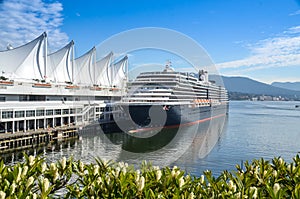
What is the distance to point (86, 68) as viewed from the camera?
53.4m

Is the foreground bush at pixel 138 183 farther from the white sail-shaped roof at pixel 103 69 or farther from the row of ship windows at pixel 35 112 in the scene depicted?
the white sail-shaped roof at pixel 103 69

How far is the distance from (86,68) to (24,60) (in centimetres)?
1469

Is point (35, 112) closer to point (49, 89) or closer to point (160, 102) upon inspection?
point (49, 89)

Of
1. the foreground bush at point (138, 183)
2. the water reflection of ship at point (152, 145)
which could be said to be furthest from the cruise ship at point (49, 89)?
the foreground bush at point (138, 183)

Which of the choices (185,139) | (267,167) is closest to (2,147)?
(185,139)

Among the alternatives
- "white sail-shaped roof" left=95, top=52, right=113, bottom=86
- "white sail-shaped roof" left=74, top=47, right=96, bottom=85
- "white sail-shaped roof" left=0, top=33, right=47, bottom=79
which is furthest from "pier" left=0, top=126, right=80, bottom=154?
"white sail-shaped roof" left=95, top=52, right=113, bottom=86

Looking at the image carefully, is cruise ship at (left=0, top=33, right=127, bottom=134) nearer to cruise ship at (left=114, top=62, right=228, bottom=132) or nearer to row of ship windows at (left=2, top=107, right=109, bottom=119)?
row of ship windows at (left=2, top=107, right=109, bottom=119)

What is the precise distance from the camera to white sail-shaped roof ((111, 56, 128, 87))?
206 feet

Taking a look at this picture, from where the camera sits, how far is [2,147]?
24.1 meters

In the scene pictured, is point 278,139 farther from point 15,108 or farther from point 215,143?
point 15,108

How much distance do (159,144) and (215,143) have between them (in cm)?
586

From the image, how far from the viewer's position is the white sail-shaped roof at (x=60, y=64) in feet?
153

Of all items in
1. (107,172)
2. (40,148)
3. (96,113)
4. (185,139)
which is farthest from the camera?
(96,113)

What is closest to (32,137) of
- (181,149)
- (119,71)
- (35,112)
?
(35,112)
